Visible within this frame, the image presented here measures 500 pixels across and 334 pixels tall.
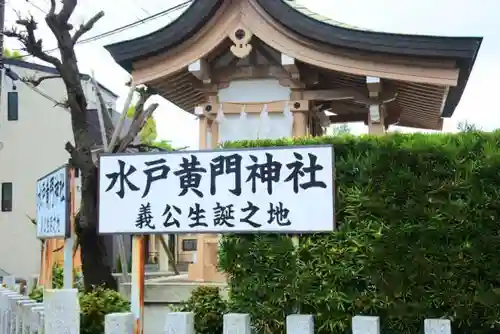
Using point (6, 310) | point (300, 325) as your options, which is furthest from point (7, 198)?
point (300, 325)

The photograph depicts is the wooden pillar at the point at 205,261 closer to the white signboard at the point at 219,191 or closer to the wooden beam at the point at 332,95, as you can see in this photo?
the wooden beam at the point at 332,95

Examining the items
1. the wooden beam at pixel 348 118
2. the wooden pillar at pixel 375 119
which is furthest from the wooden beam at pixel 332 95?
the wooden beam at pixel 348 118

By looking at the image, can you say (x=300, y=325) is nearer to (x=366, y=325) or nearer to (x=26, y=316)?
(x=366, y=325)

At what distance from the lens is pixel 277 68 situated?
10969 mm

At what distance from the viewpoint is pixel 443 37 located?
9.18 m

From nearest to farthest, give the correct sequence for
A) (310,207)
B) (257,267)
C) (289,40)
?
1. (310,207)
2. (257,267)
3. (289,40)

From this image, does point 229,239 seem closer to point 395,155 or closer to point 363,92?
point 395,155

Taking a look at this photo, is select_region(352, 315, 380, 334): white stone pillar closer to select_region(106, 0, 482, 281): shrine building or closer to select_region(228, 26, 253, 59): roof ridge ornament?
select_region(106, 0, 482, 281): shrine building

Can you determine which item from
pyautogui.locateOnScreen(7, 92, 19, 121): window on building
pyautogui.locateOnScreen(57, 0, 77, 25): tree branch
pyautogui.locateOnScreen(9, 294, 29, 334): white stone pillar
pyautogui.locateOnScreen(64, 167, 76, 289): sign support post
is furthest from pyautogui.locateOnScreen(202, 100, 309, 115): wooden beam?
pyautogui.locateOnScreen(7, 92, 19, 121): window on building

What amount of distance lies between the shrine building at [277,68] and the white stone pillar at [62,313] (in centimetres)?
643

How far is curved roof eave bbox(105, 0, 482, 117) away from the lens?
9.23 metres

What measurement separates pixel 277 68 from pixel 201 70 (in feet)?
4.28

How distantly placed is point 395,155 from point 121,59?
21.3 ft

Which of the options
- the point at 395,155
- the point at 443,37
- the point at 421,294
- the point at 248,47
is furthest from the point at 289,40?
the point at 421,294
